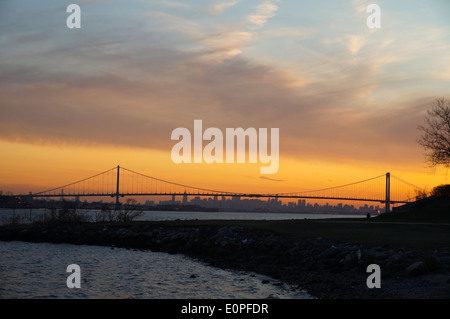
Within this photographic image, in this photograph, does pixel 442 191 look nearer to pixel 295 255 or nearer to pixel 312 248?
pixel 312 248

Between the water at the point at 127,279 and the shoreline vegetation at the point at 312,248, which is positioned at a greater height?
the shoreline vegetation at the point at 312,248

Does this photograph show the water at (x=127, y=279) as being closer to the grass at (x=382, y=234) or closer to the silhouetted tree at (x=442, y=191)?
the grass at (x=382, y=234)

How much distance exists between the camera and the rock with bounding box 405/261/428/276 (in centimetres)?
1584

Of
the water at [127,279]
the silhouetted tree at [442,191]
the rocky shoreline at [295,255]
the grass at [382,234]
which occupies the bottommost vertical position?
the water at [127,279]

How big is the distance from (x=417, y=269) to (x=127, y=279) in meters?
11.2

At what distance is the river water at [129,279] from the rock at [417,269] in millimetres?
3826

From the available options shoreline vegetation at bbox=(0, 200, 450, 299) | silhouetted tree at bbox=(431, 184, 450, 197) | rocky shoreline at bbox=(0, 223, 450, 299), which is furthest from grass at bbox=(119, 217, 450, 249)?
silhouetted tree at bbox=(431, 184, 450, 197)

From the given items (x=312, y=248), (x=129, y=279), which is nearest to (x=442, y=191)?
(x=312, y=248)

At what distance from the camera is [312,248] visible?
22391 mm

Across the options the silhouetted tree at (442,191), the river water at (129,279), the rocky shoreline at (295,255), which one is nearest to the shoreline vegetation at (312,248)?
the rocky shoreline at (295,255)

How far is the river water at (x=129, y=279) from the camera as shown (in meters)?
15.9

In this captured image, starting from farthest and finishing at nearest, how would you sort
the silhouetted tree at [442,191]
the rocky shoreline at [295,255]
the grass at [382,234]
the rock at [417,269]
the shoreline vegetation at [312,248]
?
1. the silhouetted tree at [442,191]
2. the grass at [382,234]
3. the rock at [417,269]
4. the shoreline vegetation at [312,248]
5. the rocky shoreline at [295,255]

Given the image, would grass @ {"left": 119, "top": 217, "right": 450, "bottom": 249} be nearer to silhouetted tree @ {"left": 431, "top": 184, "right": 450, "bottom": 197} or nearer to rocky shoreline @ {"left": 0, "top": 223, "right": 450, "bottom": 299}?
rocky shoreline @ {"left": 0, "top": 223, "right": 450, "bottom": 299}
